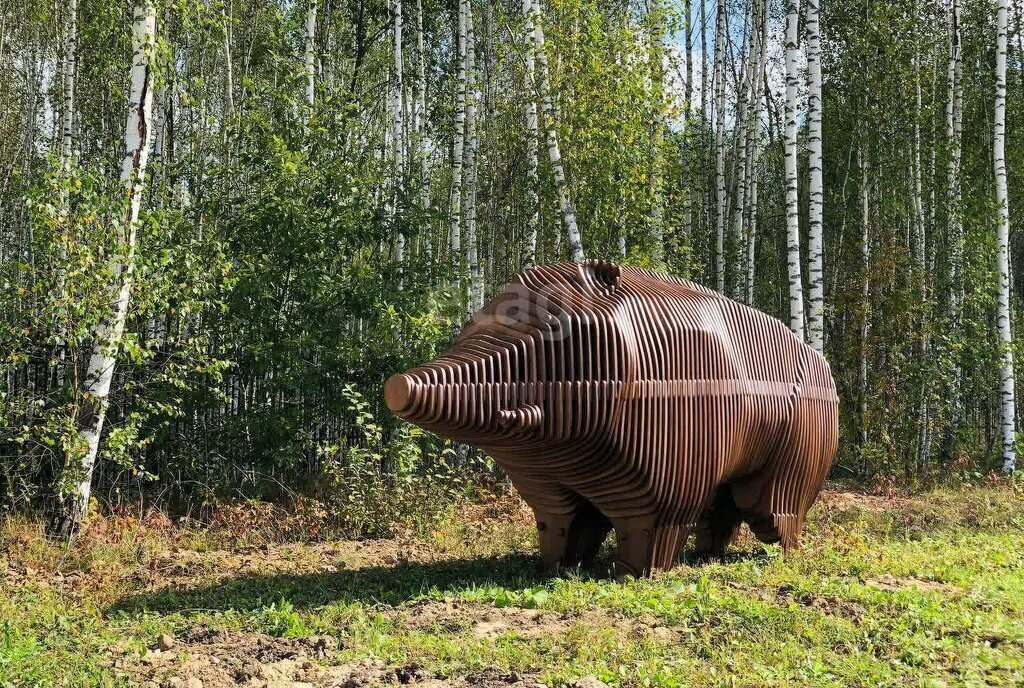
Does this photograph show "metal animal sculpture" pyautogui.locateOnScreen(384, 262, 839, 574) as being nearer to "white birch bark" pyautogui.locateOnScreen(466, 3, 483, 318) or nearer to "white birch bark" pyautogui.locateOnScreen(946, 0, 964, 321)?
"white birch bark" pyautogui.locateOnScreen(466, 3, 483, 318)

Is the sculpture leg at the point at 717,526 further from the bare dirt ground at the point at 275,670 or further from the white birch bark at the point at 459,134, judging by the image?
the white birch bark at the point at 459,134

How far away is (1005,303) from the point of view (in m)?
11.4

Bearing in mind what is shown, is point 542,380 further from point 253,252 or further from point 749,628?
point 253,252

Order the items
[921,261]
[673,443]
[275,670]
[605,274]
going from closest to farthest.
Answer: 1. [275,670]
2. [673,443]
3. [605,274]
4. [921,261]

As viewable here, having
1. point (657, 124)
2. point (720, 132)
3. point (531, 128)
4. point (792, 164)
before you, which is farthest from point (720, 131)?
point (531, 128)

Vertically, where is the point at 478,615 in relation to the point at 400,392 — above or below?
below

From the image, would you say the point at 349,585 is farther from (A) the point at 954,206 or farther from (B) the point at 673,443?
(A) the point at 954,206

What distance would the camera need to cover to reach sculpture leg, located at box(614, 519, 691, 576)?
505cm

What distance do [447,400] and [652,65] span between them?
6.66 metres

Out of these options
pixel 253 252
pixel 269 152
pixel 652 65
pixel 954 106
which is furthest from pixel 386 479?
pixel 954 106

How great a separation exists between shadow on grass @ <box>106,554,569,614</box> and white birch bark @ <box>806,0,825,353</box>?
4993mm

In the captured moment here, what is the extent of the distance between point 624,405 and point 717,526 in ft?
6.04

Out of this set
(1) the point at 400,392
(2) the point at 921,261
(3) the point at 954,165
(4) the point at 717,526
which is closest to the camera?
(1) the point at 400,392

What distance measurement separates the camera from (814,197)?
971 centimetres
